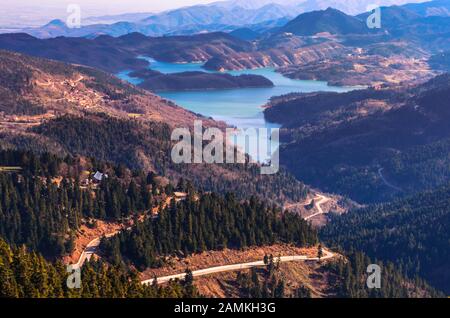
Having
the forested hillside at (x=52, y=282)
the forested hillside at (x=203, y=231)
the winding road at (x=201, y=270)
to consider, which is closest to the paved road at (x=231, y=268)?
the winding road at (x=201, y=270)

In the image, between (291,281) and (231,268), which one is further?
(291,281)

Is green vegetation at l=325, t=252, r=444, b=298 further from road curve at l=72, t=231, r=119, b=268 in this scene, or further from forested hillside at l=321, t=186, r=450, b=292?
road curve at l=72, t=231, r=119, b=268

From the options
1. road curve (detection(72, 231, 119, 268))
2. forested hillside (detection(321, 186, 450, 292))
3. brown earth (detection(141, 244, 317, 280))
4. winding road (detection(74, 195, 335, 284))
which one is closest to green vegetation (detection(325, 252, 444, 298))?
winding road (detection(74, 195, 335, 284))

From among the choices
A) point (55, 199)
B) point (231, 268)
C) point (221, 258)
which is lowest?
point (231, 268)

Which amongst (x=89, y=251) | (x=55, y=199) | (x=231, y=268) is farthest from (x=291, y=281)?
(x=55, y=199)

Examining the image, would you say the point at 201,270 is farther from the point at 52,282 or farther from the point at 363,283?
the point at 52,282

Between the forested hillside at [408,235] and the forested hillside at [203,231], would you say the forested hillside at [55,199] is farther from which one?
the forested hillside at [408,235]

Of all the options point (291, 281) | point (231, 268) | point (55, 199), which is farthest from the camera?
point (55, 199)

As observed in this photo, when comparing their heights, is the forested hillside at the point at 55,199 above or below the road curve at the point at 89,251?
above

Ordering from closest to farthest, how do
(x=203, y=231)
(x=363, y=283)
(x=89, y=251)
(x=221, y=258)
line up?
(x=89, y=251) → (x=221, y=258) → (x=363, y=283) → (x=203, y=231)
